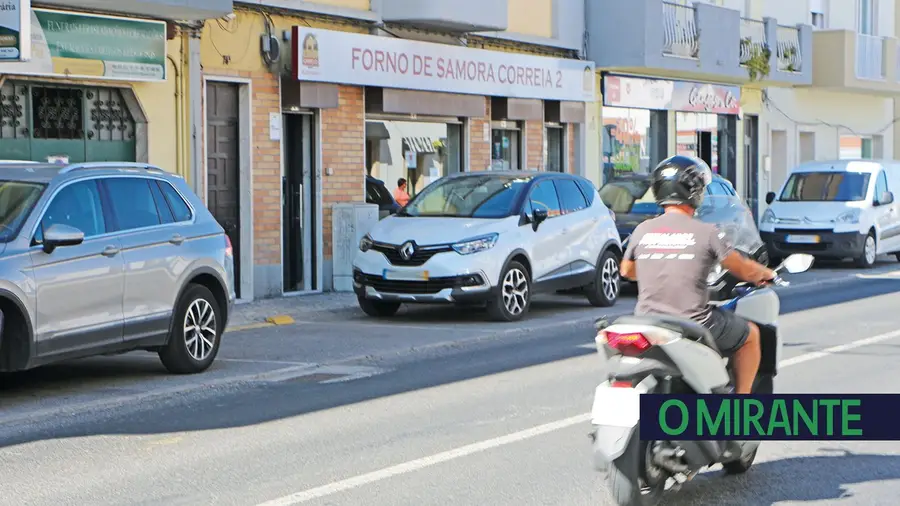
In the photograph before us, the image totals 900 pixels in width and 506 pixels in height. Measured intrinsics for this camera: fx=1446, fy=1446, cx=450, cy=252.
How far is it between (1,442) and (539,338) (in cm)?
717

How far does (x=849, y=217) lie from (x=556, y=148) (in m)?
5.59

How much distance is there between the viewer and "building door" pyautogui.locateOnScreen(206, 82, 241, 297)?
1923cm

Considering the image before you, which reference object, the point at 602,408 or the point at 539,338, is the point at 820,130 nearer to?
the point at 539,338

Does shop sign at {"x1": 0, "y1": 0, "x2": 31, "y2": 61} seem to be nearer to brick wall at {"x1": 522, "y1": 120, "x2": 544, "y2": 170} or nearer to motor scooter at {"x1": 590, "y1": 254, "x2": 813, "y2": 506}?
motor scooter at {"x1": 590, "y1": 254, "x2": 813, "y2": 506}

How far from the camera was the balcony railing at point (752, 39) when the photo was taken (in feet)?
107

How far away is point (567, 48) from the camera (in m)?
27.5

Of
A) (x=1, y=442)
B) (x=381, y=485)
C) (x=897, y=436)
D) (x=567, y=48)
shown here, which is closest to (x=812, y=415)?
(x=897, y=436)

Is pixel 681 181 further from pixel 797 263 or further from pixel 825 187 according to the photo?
pixel 825 187

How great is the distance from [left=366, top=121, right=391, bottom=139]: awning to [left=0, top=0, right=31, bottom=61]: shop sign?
8.94 metres

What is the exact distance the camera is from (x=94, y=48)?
54.9 feet

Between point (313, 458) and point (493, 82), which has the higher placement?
point (493, 82)

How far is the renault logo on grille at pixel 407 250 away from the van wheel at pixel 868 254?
42.1 feet

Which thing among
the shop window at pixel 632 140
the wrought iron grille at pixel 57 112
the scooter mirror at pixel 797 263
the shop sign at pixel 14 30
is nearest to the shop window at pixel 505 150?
the shop window at pixel 632 140

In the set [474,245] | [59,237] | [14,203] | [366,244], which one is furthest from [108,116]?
[59,237]
